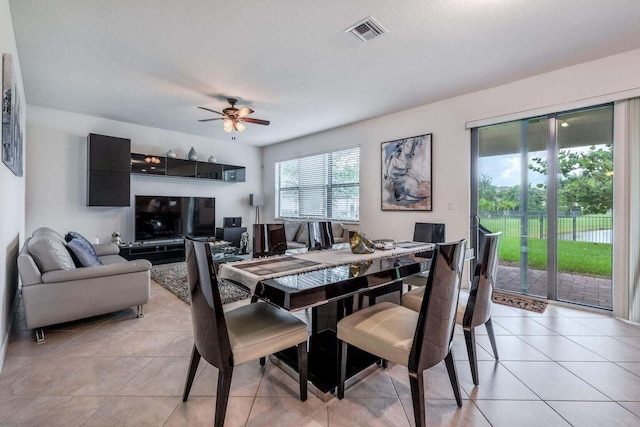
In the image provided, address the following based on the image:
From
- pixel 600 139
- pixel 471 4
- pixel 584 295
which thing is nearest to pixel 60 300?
pixel 471 4

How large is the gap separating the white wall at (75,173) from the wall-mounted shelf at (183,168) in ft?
0.99

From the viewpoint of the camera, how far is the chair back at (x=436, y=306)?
131cm

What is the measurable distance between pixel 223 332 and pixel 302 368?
0.54 metres

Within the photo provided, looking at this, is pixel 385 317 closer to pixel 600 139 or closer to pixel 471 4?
pixel 471 4

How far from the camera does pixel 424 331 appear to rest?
1.34 m

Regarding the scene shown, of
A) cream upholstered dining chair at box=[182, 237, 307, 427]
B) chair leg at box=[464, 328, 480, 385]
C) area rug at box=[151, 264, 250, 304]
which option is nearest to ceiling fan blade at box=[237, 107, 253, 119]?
area rug at box=[151, 264, 250, 304]

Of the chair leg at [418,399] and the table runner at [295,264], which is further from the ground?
the table runner at [295,264]

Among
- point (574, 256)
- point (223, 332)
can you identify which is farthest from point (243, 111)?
point (574, 256)

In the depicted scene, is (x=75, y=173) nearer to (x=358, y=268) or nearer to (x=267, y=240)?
(x=267, y=240)

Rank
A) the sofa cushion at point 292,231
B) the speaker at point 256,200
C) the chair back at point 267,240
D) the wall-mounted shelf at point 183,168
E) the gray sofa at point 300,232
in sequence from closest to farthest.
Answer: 1. the chair back at point 267,240
2. the wall-mounted shelf at point 183,168
3. the gray sofa at point 300,232
4. the sofa cushion at point 292,231
5. the speaker at point 256,200

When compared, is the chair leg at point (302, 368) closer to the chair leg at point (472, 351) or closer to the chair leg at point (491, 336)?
the chair leg at point (472, 351)

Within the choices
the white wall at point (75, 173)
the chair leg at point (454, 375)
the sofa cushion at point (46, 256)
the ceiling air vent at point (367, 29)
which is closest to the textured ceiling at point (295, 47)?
the ceiling air vent at point (367, 29)

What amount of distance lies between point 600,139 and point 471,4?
2223 millimetres

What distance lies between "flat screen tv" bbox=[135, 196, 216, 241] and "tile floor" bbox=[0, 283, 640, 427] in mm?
2805
